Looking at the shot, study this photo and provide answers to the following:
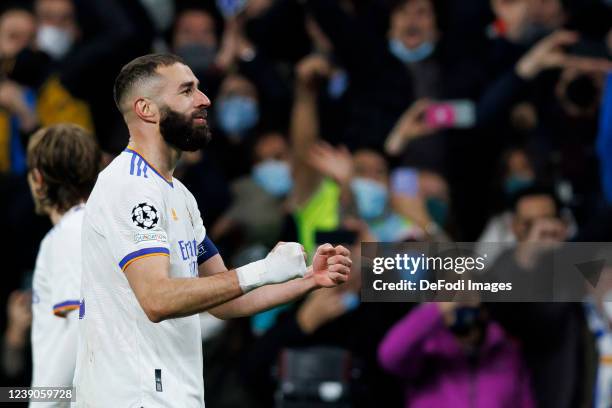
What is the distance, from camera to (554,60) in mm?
9734

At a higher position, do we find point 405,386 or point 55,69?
point 55,69

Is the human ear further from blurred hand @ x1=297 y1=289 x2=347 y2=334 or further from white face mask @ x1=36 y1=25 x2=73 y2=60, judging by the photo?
white face mask @ x1=36 y1=25 x2=73 y2=60

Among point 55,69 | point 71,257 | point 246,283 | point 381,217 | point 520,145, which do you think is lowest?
point 246,283

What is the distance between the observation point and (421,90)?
10.1 m

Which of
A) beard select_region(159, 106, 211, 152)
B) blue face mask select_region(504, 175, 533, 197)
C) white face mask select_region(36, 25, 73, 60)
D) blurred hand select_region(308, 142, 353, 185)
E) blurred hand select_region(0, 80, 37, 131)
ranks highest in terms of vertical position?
white face mask select_region(36, 25, 73, 60)

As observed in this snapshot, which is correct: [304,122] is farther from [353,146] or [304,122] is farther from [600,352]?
[600,352]

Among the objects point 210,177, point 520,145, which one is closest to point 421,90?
point 520,145

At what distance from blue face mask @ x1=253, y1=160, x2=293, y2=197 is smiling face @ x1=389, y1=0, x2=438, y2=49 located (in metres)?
1.42

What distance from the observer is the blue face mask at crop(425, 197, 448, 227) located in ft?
31.0

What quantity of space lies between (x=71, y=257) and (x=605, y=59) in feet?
17.3

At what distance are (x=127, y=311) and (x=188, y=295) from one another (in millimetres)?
397

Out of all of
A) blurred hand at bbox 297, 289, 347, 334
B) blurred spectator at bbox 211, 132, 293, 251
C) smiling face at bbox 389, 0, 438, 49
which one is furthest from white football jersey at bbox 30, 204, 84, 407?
smiling face at bbox 389, 0, 438, 49

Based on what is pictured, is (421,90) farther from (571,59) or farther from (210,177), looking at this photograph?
(210,177)

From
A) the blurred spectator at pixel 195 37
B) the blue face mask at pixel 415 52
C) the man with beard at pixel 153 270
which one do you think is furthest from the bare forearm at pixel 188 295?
the blurred spectator at pixel 195 37
